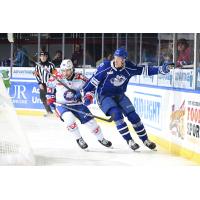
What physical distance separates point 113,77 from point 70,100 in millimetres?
283

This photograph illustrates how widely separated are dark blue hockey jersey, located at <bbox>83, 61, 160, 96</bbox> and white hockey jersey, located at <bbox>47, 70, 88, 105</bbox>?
0.14ft

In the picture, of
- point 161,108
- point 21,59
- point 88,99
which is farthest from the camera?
point 161,108

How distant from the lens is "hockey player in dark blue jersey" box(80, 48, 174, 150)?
7.19m

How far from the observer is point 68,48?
7.16m

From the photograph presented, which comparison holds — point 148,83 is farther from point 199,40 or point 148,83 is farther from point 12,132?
point 12,132

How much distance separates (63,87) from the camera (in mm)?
7176

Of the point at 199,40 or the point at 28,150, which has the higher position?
the point at 199,40

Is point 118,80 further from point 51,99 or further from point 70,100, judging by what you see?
point 51,99

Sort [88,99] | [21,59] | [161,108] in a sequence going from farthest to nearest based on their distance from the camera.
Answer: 1. [161,108]
2. [21,59]
3. [88,99]

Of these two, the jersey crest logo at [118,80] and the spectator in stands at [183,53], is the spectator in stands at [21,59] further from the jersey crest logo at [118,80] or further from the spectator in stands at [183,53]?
the spectator in stands at [183,53]

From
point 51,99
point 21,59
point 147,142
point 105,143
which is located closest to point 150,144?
point 147,142

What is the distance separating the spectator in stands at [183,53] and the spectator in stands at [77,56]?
0.59 m

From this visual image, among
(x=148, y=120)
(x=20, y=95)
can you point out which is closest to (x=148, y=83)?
(x=148, y=120)
